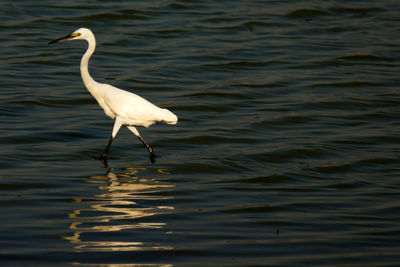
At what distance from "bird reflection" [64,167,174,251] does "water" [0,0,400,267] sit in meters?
0.02

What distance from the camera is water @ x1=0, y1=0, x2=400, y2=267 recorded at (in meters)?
6.57

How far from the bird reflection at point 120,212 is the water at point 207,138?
0.08 feet

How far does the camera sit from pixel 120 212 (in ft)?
23.8

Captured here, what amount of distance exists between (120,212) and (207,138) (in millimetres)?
3502

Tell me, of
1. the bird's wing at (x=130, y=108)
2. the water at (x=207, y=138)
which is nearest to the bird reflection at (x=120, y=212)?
the water at (x=207, y=138)

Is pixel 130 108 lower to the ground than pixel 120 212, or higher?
higher

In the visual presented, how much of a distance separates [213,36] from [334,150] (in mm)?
7632

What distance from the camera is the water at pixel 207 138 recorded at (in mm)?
6574

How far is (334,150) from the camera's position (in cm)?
1013

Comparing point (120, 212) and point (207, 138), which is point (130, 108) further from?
point (120, 212)

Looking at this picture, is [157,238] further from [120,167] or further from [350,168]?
[350,168]

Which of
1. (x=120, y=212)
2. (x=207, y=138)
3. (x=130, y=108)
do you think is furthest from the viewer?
(x=207, y=138)

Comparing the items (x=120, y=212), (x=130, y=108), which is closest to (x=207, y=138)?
(x=130, y=108)

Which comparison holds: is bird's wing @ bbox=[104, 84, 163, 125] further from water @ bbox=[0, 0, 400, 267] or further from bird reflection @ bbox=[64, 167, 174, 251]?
bird reflection @ bbox=[64, 167, 174, 251]
